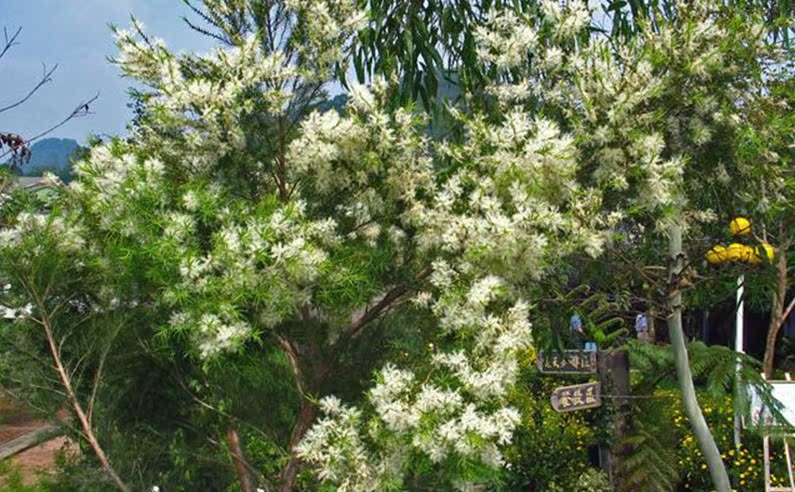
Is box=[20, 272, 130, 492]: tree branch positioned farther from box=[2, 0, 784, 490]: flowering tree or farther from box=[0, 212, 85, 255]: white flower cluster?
box=[0, 212, 85, 255]: white flower cluster

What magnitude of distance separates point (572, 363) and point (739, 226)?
1.73 m

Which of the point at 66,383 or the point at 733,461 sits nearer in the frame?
the point at 66,383

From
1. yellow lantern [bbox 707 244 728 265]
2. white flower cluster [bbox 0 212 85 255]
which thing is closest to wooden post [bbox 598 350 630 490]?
yellow lantern [bbox 707 244 728 265]

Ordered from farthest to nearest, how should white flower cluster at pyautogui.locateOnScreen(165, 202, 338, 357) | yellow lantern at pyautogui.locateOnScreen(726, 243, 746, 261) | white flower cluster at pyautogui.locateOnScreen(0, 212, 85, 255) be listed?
1. yellow lantern at pyautogui.locateOnScreen(726, 243, 746, 261)
2. white flower cluster at pyautogui.locateOnScreen(0, 212, 85, 255)
3. white flower cluster at pyautogui.locateOnScreen(165, 202, 338, 357)

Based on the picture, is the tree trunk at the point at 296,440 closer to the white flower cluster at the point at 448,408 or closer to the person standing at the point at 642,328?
the white flower cluster at the point at 448,408

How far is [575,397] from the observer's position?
6.75 meters

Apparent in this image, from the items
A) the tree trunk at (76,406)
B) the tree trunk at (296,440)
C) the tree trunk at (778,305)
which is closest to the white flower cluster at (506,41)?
the tree trunk at (296,440)

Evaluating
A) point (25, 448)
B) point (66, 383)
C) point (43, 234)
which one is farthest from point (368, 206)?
point (25, 448)

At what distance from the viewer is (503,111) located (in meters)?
5.31

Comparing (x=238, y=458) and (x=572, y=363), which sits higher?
(x=572, y=363)

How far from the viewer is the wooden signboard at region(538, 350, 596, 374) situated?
6.91m

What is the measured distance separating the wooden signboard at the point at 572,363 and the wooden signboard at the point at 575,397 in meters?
0.16

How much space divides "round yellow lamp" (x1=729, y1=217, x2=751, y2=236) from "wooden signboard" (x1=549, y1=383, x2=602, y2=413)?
1621 mm

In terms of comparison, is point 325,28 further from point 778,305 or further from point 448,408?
point 778,305
